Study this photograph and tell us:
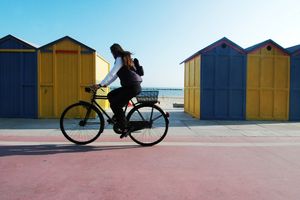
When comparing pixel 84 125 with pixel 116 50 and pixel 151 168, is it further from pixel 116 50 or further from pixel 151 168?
pixel 151 168

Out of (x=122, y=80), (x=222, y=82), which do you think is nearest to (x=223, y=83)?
(x=222, y=82)

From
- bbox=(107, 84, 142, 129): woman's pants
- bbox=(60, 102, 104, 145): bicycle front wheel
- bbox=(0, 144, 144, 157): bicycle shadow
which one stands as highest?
bbox=(107, 84, 142, 129): woman's pants

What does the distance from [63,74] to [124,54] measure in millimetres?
5631

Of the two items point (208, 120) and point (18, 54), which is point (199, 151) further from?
point (18, 54)

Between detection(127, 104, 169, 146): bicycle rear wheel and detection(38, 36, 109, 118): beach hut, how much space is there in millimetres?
4992

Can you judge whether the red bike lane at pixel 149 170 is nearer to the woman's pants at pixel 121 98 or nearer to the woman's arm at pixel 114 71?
the woman's pants at pixel 121 98

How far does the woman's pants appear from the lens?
241 inches

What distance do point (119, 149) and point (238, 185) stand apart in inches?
101

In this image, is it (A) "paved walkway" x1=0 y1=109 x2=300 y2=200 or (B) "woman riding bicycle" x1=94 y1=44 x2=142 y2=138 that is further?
(B) "woman riding bicycle" x1=94 y1=44 x2=142 y2=138

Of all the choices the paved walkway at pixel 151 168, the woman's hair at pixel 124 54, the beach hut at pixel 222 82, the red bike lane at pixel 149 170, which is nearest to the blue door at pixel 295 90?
the beach hut at pixel 222 82

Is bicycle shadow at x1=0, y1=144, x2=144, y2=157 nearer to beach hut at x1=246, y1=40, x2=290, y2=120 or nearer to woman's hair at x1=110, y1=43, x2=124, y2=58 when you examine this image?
woman's hair at x1=110, y1=43, x2=124, y2=58

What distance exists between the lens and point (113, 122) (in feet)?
20.5

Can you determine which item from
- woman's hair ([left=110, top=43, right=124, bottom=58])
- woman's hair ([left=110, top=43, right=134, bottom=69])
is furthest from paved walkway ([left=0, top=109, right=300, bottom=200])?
woman's hair ([left=110, top=43, right=124, bottom=58])

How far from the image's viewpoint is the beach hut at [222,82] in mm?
11422
